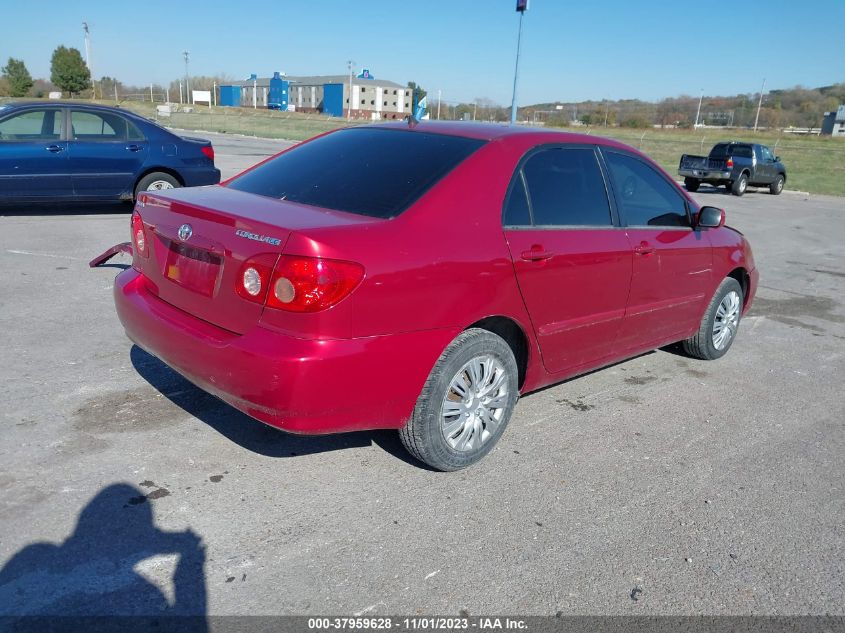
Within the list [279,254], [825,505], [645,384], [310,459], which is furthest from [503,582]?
[645,384]

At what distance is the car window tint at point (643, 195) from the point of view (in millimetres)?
4328

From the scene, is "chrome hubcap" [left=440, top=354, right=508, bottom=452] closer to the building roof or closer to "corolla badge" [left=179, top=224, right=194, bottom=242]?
"corolla badge" [left=179, top=224, right=194, bottom=242]

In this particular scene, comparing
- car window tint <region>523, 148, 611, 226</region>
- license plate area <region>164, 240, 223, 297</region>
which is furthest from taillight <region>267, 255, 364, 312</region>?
car window tint <region>523, 148, 611, 226</region>

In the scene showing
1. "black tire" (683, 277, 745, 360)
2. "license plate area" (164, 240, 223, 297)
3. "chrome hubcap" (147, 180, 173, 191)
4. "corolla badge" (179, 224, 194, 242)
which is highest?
"corolla badge" (179, 224, 194, 242)

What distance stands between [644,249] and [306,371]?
99.4 inches

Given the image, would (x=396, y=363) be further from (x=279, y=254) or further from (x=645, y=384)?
(x=645, y=384)

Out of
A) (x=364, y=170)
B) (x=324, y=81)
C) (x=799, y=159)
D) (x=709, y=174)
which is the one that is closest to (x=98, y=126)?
(x=364, y=170)

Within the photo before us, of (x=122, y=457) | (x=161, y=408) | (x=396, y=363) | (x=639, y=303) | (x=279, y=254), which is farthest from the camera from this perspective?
(x=639, y=303)

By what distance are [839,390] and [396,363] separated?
378 cm

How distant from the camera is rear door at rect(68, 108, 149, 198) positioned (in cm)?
943

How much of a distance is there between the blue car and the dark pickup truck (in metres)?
17.8

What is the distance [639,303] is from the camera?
14.5 ft

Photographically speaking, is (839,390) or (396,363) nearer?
(396,363)

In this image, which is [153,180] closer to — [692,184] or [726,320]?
[726,320]
